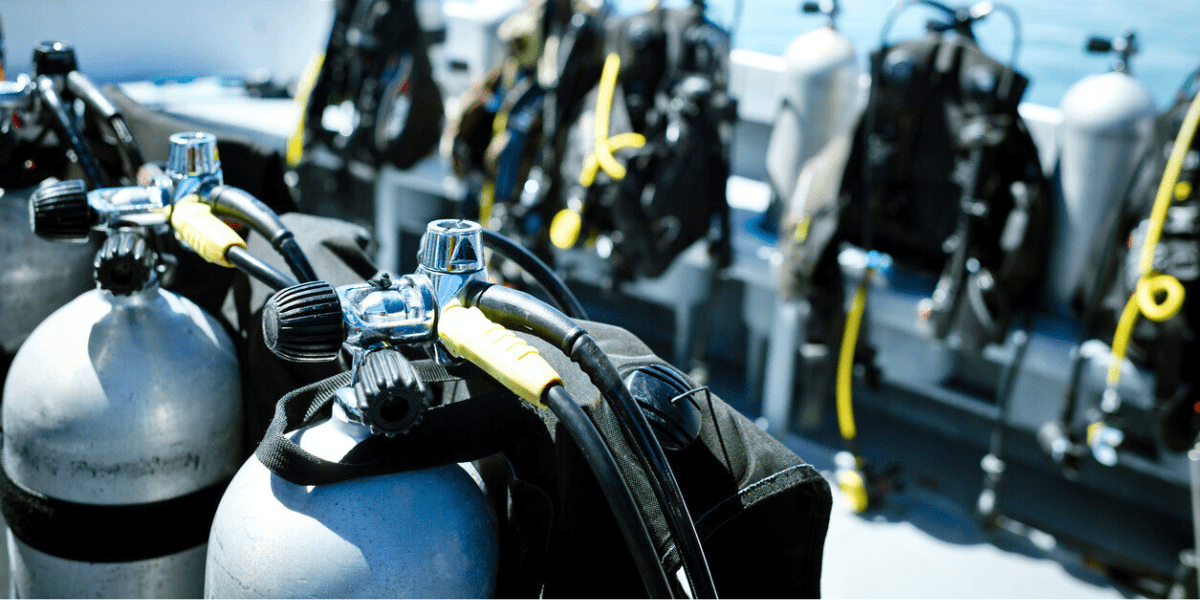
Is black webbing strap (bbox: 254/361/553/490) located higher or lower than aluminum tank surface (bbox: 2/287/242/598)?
higher

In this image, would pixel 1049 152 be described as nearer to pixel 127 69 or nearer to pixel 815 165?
pixel 815 165

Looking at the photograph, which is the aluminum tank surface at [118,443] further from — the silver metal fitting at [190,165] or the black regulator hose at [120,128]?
the black regulator hose at [120,128]

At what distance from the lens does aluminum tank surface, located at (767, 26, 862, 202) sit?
2855mm

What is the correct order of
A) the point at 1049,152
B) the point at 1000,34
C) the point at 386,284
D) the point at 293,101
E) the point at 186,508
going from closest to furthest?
the point at 386,284, the point at 186,508, the point at 1049,152, the point at 1000,34, the point at 293,101

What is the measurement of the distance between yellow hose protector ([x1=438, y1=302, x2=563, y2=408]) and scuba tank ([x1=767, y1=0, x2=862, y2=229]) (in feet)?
7.94

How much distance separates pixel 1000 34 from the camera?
11.9 ft

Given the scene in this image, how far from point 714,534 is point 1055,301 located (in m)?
2.22

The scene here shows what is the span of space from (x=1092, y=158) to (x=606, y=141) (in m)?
1.30

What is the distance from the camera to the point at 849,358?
2.62 m

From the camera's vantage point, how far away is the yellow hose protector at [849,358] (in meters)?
2.57

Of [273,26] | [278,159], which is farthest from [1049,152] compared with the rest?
[273,26]

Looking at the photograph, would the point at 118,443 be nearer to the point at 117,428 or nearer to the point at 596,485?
the point at 117,428

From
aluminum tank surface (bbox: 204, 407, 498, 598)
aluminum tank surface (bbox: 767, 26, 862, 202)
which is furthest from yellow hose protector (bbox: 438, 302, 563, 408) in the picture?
aluminum tank surface (bbox: 767, 26, 862, 202)

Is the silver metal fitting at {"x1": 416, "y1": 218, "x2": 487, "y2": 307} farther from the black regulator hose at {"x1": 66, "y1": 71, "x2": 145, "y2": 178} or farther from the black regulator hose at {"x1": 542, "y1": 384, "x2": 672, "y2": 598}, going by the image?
the black regulator hose at {"x1": 66, "y1": 71, "x2": 145, "y2": 178}
